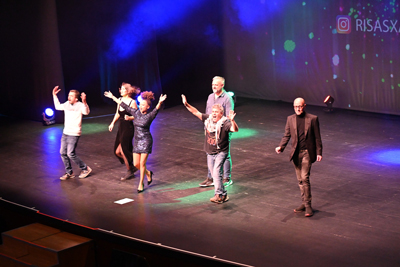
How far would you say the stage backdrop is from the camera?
1185cm

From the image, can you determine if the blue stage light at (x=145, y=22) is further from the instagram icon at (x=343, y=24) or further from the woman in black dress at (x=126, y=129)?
the woman in black dress at (x=126, y=129)

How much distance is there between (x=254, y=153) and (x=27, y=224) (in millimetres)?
4142

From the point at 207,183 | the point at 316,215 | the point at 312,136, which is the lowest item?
the point at 316,215

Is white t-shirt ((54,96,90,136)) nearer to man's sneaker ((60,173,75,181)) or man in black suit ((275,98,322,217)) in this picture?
man's sneaker ((60,173,75,181))

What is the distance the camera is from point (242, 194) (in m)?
6.98

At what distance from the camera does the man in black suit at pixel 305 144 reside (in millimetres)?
6062

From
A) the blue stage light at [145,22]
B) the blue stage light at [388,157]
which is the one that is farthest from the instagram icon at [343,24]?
the blue stage light at [388,157]

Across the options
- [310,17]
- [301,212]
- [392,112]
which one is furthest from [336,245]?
[310,17]

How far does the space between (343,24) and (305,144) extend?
7.15m

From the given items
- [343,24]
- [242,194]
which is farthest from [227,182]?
[343,24]

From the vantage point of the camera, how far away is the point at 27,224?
6.24 meters

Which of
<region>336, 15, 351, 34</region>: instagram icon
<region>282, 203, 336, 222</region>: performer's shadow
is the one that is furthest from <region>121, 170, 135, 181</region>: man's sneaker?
<region>336, 15, 351, 34</region>: instagram icon

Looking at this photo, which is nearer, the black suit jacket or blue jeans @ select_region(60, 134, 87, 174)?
the black suit jacket

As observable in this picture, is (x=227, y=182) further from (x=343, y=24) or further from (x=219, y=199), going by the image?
(x=343, y=24)
